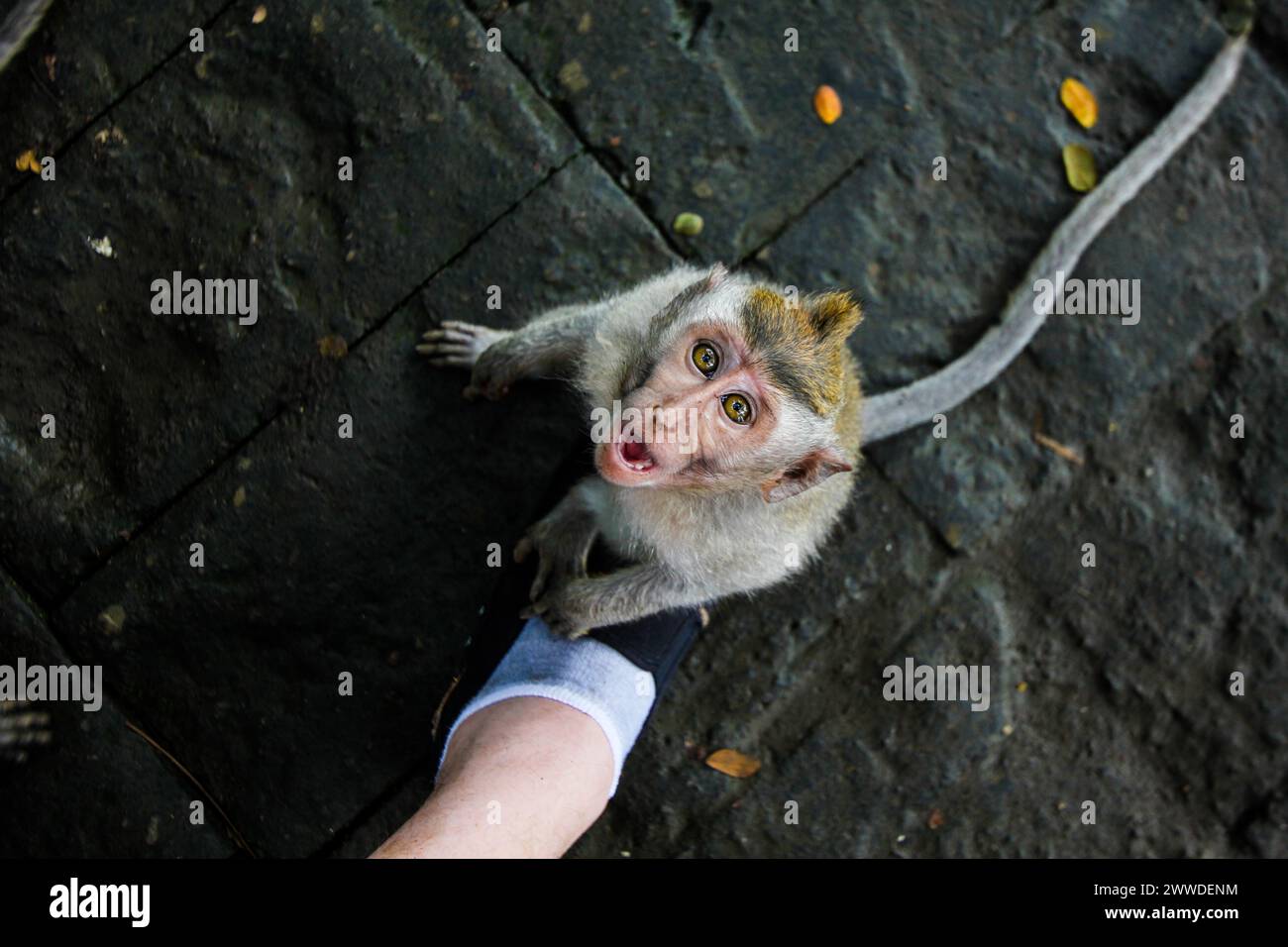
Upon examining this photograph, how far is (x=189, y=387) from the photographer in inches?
146

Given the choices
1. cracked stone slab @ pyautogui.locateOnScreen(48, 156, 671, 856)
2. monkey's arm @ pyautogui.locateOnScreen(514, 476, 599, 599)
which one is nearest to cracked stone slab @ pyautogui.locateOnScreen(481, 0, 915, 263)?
cracked stone slab @ pyautogui.locateOnScreen(48, 156, 671, 856)

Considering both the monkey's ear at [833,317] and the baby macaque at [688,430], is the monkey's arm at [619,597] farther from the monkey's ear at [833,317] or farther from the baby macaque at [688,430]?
the monkey's ear at [833,317]

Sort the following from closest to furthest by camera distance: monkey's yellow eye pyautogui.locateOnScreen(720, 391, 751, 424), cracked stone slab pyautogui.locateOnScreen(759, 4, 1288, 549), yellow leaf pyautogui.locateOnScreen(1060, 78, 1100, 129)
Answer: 1. monkey's yellow eye pyautogui.locateOnScreen(720, 391, 751, 424)
2. cracked stone slab pyautogui.locateOnScreen(759, 4, 1288, 549)
3. yellow leaf pyautogui.locateOnScreen(1060, 78, 1100, 129)

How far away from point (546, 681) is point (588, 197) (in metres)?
1.76

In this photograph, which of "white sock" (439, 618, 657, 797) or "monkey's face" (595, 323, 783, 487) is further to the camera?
"white sock" (439, 618, 657, 797)

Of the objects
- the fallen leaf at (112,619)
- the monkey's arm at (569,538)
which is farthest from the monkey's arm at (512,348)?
the fallen leaf at (112,619)

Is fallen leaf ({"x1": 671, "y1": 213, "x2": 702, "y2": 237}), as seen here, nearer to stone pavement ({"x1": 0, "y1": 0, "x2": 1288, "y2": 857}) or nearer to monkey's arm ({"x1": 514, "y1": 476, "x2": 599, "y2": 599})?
stone pavement ({"x1": 0, "y1": 0, "x2": 1288, "y2": 857})

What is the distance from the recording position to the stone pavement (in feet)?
12.0

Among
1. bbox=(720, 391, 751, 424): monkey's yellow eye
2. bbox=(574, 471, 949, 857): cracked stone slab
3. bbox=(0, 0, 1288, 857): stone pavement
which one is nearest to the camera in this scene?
bbox=(720, 391, 751, 424): monkey's yellow eye

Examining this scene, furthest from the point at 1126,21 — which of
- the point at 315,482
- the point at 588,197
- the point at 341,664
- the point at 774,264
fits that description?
the point at 341,664

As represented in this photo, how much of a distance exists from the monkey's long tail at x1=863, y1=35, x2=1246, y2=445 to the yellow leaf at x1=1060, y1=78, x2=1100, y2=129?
0.24m

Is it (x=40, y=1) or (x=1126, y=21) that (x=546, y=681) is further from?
(x=1126, y=21)

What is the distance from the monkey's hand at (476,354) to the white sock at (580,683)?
805 mm

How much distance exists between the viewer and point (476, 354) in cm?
366
